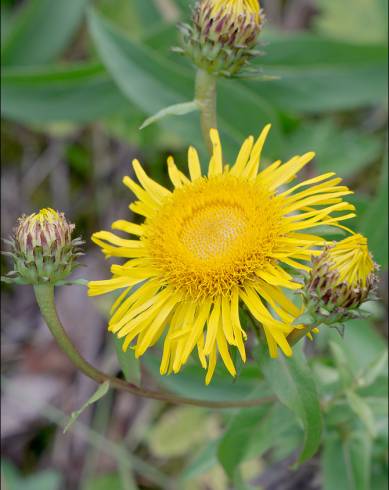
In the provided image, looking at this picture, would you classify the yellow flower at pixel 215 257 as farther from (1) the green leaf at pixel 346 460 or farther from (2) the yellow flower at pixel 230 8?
(1) the green leaf at pixel 346 460

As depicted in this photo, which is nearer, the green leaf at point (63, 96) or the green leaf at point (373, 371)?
the green leaf at point (373, 371)

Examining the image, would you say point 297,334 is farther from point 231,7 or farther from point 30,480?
point 30,480

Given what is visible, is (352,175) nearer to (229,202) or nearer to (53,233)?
(229,202)

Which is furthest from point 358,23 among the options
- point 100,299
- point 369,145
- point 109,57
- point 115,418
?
point 115,418

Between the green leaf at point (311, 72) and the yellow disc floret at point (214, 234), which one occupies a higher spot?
the green leaf at point (311, 72)

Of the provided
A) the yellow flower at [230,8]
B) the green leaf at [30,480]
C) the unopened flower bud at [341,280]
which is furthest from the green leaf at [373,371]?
the green leaf at [30,480]

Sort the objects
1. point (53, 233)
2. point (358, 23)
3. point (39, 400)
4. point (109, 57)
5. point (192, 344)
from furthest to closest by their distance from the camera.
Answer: point (358, 23), point (39, 400), point (109, 57), point (53, 233), point (192, 344)

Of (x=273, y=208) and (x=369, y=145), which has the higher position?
(x=369, y=145)
